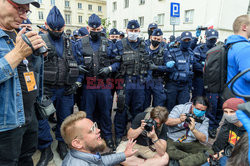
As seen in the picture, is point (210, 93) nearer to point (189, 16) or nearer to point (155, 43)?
point (155, 43)

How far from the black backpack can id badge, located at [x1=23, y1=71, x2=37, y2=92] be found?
242cm

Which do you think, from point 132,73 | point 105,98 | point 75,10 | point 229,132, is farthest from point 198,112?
point 75,10

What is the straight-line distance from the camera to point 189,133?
125 inches

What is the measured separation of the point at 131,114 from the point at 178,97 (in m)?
1.32

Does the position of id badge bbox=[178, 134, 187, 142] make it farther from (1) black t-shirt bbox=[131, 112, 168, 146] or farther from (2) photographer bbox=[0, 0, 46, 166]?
(2) photographer bbox=[0, 0, 46, 166]

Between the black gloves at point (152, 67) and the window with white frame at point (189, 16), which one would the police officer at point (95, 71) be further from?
the window with white frame at point (189, 16)

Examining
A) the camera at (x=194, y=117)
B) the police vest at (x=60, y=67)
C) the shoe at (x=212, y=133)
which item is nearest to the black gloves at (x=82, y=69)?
the police vest at (x=60, y=67)

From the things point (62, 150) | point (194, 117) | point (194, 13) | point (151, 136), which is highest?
point (194, 13)

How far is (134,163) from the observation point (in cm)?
273

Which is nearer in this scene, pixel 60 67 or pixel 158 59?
pixel 60 67

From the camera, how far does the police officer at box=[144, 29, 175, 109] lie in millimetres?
3934

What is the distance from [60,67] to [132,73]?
145 cm

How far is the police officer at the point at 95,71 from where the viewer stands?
324 centimetres

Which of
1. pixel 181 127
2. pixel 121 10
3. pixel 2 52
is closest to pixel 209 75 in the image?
pixel 181 127
